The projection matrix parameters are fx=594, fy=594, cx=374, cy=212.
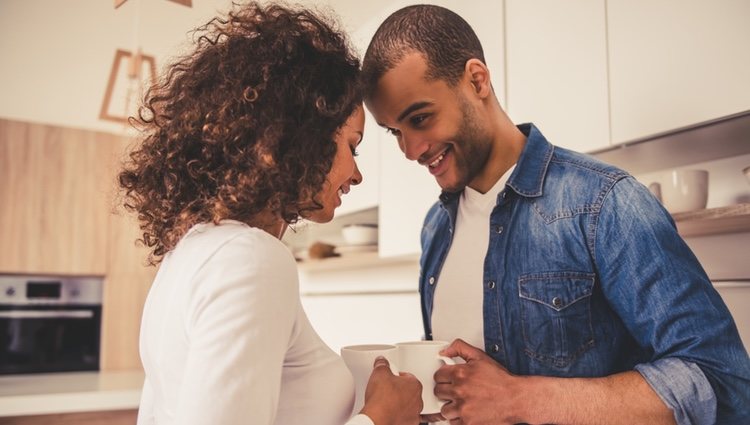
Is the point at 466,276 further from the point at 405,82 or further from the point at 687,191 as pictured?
the point at 687,191

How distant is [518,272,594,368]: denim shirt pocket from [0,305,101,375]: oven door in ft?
10.4

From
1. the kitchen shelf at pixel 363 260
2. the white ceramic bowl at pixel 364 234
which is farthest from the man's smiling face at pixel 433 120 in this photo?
the white ceramic bowl at pixel 364 234

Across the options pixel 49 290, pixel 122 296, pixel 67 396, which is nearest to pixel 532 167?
pixel 67 396

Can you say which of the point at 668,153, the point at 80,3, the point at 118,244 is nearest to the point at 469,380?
the point at 668,153

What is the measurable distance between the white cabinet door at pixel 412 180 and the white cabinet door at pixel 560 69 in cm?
5

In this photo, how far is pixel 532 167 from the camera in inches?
45.6

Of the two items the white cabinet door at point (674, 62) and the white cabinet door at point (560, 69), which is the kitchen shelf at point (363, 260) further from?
the white cabinet door at point (674, 62)

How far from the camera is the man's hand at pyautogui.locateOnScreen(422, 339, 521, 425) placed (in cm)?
91

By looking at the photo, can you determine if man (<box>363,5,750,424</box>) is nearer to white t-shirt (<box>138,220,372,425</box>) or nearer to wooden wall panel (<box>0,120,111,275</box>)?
white t-shirt (<box>138,220,372,425</box>)

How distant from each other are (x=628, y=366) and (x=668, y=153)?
2.34 feet

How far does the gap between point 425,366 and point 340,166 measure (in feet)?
1.08

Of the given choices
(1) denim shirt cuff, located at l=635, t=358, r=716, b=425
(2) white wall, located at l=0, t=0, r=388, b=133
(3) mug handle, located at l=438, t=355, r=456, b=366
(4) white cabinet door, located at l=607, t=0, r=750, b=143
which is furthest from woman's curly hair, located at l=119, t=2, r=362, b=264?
(2) white wall, located at l=0, t=0, r=388, b=133

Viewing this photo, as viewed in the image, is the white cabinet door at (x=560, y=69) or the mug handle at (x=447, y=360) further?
the white cabinet door at (x=560, y=69)

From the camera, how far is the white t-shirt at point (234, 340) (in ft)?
2.02
